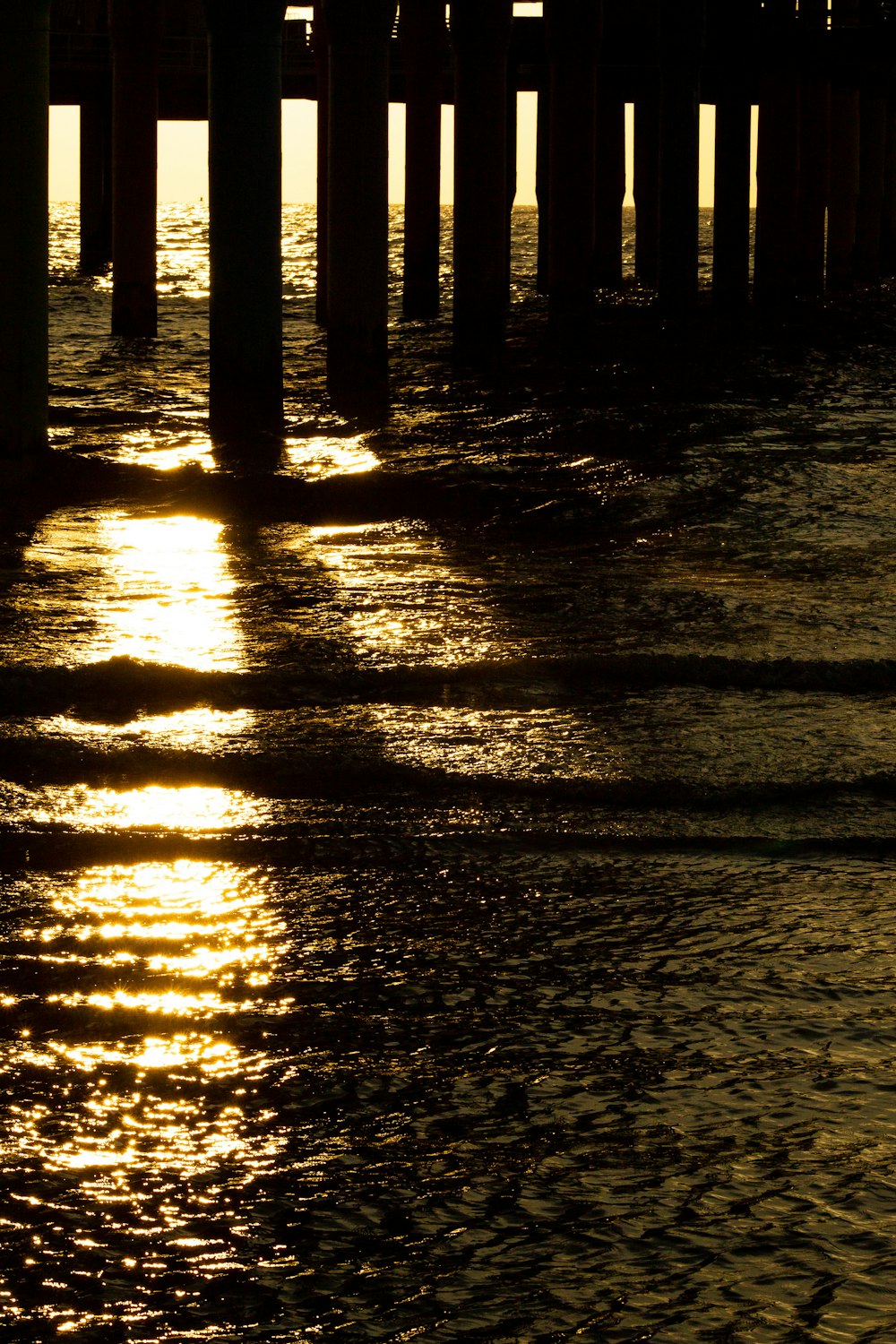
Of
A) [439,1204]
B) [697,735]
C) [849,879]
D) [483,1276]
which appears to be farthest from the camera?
[697,735]

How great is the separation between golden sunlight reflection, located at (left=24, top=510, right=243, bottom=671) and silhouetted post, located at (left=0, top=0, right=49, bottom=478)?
4.06 ft

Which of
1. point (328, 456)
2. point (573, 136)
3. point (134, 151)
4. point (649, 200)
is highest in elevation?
point (649, 200)

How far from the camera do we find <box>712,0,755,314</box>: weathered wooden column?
29219 millimetres

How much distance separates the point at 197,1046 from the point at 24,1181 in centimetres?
61

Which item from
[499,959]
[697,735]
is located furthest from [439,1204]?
[697,735]

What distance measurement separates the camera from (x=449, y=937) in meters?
4.46

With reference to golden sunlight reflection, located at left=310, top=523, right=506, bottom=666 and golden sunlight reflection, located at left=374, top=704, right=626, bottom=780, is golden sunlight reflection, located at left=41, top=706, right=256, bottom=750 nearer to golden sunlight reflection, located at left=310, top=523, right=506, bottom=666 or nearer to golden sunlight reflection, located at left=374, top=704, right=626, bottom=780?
golden sunlight reflection, located at left=374, top=704, right=626, bottom=780

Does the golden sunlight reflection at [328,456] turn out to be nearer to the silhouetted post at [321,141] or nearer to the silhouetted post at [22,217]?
the silhouetted post at [22,217]

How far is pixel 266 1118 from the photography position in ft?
11.4

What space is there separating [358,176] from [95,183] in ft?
74.7

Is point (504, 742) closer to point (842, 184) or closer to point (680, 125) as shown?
point (680, 125)

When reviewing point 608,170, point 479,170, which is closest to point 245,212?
point 479,170

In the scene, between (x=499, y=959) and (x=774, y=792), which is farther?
(x=774, y=792)

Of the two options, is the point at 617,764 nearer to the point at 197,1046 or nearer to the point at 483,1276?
the point at 197,1046
